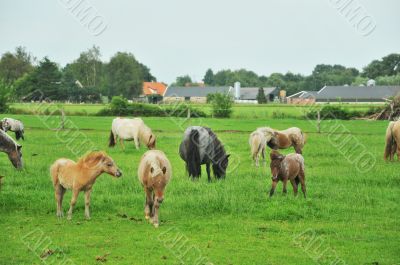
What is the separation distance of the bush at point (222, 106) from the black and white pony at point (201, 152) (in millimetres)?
36814

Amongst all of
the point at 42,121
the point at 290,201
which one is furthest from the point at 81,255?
the point at 42,121

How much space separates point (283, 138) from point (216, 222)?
11625 mm

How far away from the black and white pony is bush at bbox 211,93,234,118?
36.8 metres

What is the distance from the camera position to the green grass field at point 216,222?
913cm

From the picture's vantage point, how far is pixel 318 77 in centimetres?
13675

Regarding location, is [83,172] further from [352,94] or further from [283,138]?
[352,94]

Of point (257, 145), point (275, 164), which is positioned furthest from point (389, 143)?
point (275, 164)

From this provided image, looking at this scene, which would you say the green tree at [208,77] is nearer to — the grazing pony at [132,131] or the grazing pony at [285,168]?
the grazing pony at [132,131]

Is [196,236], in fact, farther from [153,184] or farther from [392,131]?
[392,131]

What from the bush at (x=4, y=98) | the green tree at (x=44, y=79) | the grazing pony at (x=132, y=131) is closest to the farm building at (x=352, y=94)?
the green tree at (x=44, y=79)

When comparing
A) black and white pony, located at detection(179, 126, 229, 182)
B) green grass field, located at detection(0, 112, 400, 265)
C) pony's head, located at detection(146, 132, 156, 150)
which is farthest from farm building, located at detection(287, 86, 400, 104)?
green grass field, located at detection(0, 112, 400, 265)

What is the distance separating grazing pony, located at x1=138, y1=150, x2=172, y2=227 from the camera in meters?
11.0

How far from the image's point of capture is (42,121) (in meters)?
46.2

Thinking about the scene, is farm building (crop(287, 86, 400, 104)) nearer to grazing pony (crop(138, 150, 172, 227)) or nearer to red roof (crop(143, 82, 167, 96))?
red roof (crop(143, 82, 167, 96))
